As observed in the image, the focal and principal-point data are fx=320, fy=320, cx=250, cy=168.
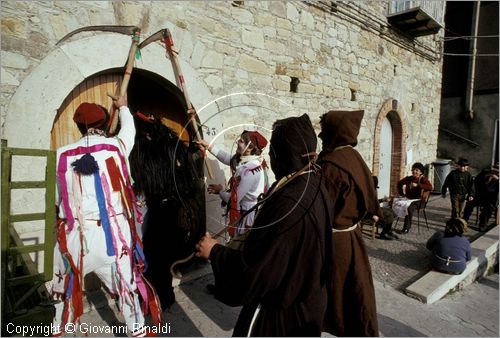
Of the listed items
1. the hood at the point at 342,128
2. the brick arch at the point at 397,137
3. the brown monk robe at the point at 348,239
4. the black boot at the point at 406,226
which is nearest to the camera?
the brown monk robe at the point at 348,239

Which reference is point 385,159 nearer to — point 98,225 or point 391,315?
point 391,315

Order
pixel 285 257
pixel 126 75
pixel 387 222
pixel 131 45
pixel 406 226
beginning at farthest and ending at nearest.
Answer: pixel 406 226, pixel 387 222, pixel 131 45, pixel 126 75, pixel 285 257

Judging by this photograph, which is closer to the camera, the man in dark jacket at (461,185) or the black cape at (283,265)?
the black cape at (283,265)

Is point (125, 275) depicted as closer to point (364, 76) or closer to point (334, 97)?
point (334, 97)

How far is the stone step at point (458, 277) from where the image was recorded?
3.96 m

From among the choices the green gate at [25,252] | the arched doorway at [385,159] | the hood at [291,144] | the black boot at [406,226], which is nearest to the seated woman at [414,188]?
the black boot at [406,226]

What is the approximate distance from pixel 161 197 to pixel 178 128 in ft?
4.43

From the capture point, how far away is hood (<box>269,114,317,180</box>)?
167 cm

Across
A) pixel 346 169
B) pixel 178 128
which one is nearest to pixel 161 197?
pixel 178 128

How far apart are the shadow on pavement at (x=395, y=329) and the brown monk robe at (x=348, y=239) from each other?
3.18 ft

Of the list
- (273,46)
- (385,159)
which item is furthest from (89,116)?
(385,159)

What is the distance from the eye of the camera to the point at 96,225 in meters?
2.33

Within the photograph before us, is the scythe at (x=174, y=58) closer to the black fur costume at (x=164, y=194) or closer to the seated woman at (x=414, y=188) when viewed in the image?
the black fur costume at (x=164, y=194)

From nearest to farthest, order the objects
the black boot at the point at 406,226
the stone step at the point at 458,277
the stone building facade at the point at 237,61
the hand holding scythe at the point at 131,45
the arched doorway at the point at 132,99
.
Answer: the stone building facade at the point at 237,61 < the hand holding scythe at the point at 131,45 < the arched doorway at the point at 132,99 < the stone step at the point at 458,277 < the black boot at the point at 406,226
